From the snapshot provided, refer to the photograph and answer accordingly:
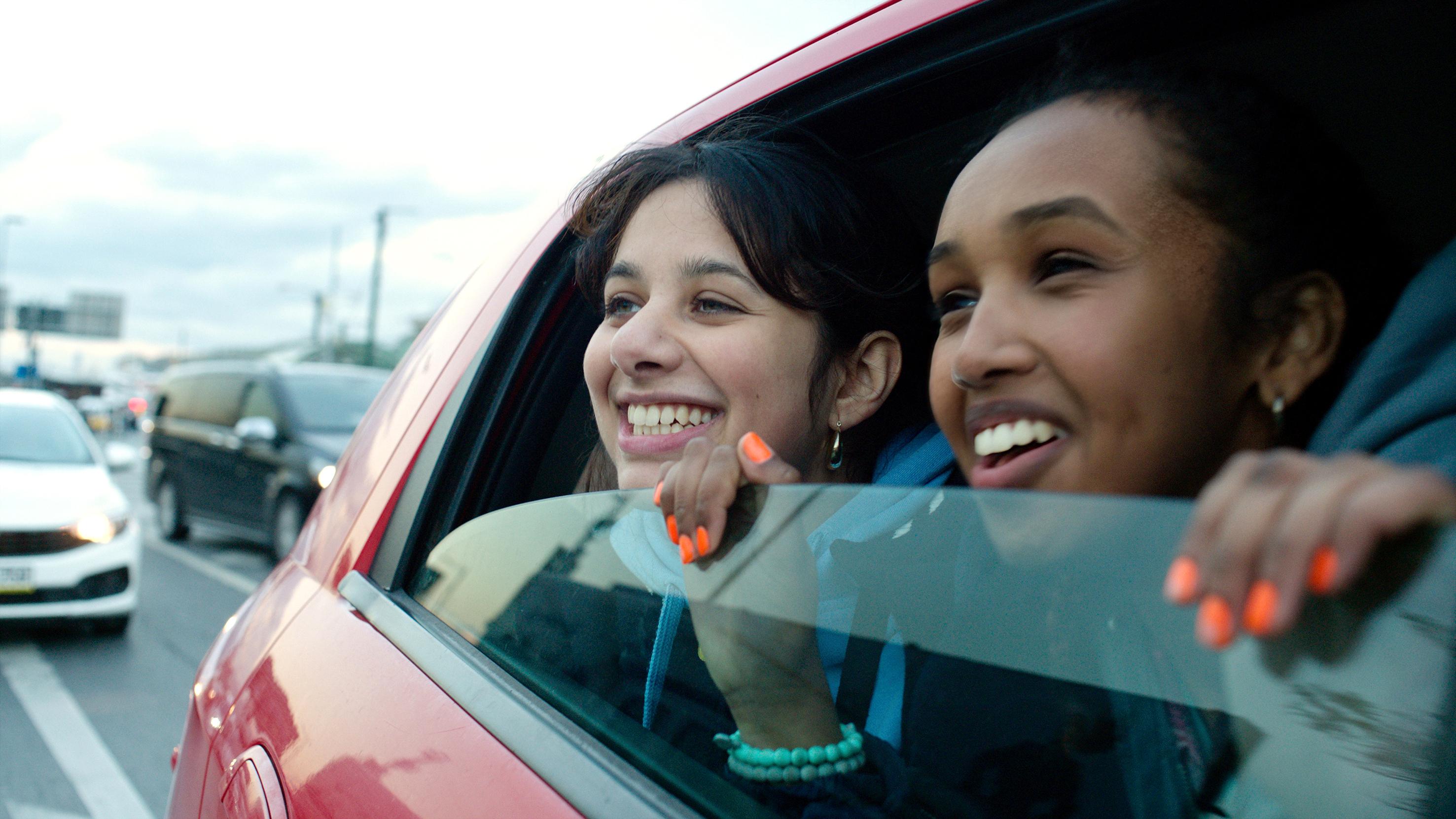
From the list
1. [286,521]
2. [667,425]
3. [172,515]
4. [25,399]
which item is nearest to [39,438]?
[25,399]

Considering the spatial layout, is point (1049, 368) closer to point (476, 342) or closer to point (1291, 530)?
point (1291, 530)

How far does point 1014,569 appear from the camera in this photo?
68 cm

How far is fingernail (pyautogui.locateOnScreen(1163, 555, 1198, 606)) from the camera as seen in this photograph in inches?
20.1

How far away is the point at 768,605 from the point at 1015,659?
0.24m

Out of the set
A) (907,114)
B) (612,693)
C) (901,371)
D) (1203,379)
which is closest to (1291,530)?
(1203,379)

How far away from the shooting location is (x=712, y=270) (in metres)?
1.57

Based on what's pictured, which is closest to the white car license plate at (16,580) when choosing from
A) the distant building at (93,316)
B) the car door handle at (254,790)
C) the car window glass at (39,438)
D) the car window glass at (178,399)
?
the car window glass at (39,438)

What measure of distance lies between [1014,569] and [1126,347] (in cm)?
32

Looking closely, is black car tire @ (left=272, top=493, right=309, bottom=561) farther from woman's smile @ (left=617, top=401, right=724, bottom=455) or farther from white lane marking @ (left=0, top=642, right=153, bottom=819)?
woman's smile @ (left=617, top=401, right=724, bottom=455)

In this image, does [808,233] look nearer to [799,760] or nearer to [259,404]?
[799,760]

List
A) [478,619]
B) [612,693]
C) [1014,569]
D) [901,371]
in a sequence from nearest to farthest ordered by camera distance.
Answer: [1014,569] → [612,693] → [478,619] → [901,371]

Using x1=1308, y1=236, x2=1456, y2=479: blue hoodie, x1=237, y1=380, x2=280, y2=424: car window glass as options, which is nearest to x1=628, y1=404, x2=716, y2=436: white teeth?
x1=1308, y1=236, x2=1456, y2=479: blue hoodie

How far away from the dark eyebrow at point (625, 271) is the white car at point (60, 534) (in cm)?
590

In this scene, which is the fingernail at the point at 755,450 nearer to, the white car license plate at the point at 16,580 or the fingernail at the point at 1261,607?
the fingernail at the point at 1261,607
